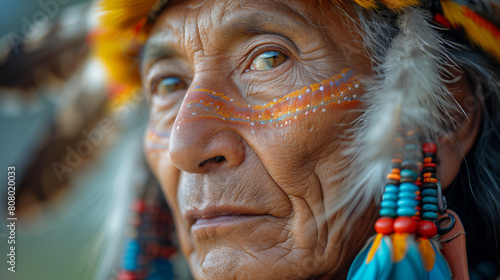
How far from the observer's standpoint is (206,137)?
135 cm

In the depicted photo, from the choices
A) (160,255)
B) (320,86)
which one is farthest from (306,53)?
(160,255)

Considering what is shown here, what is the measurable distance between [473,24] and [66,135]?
1917 millimetres

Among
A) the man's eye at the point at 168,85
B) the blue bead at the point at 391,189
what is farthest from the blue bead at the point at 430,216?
the man's eye at the point at 168,85

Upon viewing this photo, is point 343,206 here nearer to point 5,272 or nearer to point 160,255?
point 160,255

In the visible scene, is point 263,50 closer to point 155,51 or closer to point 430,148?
point 155,51

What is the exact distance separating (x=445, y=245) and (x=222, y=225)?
25.7 inches

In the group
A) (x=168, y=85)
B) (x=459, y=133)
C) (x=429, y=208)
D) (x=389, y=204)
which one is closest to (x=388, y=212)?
(x=389, y=204)

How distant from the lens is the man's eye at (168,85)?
167cm

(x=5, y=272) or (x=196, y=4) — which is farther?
(x=5, y=272)

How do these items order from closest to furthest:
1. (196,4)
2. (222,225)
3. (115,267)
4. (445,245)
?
(445,245) < (222,225) < (196,4) < (115,267)

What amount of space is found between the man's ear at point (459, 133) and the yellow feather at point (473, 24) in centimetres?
12

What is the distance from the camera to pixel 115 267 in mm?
1991

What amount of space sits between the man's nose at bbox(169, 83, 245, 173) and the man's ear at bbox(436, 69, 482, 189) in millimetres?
605

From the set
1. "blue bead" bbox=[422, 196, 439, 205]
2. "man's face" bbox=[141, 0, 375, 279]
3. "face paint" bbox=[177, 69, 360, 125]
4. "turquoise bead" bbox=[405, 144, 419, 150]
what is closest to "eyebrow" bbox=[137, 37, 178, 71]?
"man's face" bbox=[141, 0, 375, 279]
